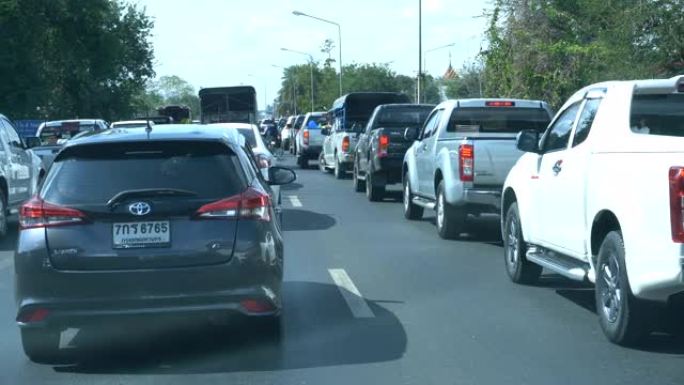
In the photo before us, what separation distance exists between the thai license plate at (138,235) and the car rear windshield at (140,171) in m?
0.25

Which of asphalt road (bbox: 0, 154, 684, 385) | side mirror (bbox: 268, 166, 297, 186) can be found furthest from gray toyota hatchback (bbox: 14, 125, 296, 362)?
side mirror (bbox: 268, 166, 297, 186)

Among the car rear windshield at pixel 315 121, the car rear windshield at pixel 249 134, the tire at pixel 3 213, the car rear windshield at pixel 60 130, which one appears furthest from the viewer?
the car rear windshield at pixel 315 121

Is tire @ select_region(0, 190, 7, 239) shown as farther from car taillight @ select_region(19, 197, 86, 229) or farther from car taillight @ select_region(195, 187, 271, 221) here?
Result: car taillight @ select_region(195, 187, 271, 221)

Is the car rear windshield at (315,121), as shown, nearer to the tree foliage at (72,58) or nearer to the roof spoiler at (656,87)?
the tree foliage at (72,58)

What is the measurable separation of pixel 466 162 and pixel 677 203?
7491 millimetres

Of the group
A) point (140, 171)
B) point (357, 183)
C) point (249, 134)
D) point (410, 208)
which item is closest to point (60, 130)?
point (357, 183)

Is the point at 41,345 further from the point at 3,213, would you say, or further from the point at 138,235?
the point at 3,213

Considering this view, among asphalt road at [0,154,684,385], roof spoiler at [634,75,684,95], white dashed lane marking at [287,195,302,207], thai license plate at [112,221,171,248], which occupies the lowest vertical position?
asphalt road at [0,154,684,385]

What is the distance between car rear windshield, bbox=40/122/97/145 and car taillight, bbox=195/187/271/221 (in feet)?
66.9

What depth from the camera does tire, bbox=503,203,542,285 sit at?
455 inches

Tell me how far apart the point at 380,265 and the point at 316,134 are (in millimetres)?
25120

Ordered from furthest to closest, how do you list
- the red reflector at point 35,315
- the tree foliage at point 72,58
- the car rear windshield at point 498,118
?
the tree foliage at point 72,58
the car rear windshield at point 498,118
the red reflector at point 35,315

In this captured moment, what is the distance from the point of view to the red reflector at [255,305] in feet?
26.0

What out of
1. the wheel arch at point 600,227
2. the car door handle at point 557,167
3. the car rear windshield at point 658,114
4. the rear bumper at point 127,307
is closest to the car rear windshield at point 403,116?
the car door handle at point 557,167
